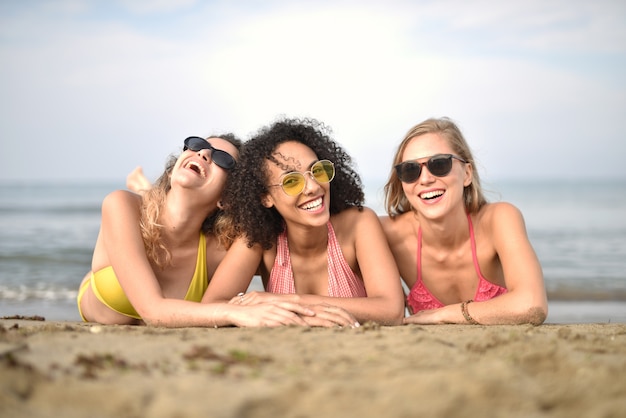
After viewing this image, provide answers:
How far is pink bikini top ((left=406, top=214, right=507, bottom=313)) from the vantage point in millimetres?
4996

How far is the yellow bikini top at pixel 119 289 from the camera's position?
5.03 m

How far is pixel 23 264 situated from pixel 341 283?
9.02m

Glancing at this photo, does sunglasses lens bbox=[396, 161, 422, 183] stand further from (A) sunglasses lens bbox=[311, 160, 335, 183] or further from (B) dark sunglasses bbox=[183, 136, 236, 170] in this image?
(B) dark sunglasses bbox=[183, 136, 236, 170]

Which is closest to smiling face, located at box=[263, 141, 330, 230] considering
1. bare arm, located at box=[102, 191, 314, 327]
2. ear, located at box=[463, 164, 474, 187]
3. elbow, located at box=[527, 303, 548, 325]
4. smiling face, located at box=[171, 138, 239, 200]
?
smiling face, located at box=[171, 138, 239, 200]

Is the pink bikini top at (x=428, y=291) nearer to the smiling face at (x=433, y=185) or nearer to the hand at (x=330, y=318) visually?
the smiling face at (x=433, y=185)

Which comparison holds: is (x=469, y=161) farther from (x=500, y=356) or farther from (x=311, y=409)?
(x=311, y=409)

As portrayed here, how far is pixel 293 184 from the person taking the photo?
452 cm

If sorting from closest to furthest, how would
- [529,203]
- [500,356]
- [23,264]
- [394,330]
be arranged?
[500,356] < [394,330] < [23,264] < [529,203]

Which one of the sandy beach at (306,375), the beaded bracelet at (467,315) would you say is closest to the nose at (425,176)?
the beaded bracelet at (467,315)

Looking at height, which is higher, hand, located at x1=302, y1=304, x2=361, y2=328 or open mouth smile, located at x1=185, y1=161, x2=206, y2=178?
open mouth smile, located at x1=185, y1=161, x2=206, y2=178

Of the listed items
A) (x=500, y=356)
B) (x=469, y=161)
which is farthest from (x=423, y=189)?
(x=500, y=356)

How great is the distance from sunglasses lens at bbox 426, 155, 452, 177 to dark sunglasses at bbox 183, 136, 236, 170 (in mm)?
1475

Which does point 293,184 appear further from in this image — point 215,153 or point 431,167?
point 431,167

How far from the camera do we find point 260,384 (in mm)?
2439
